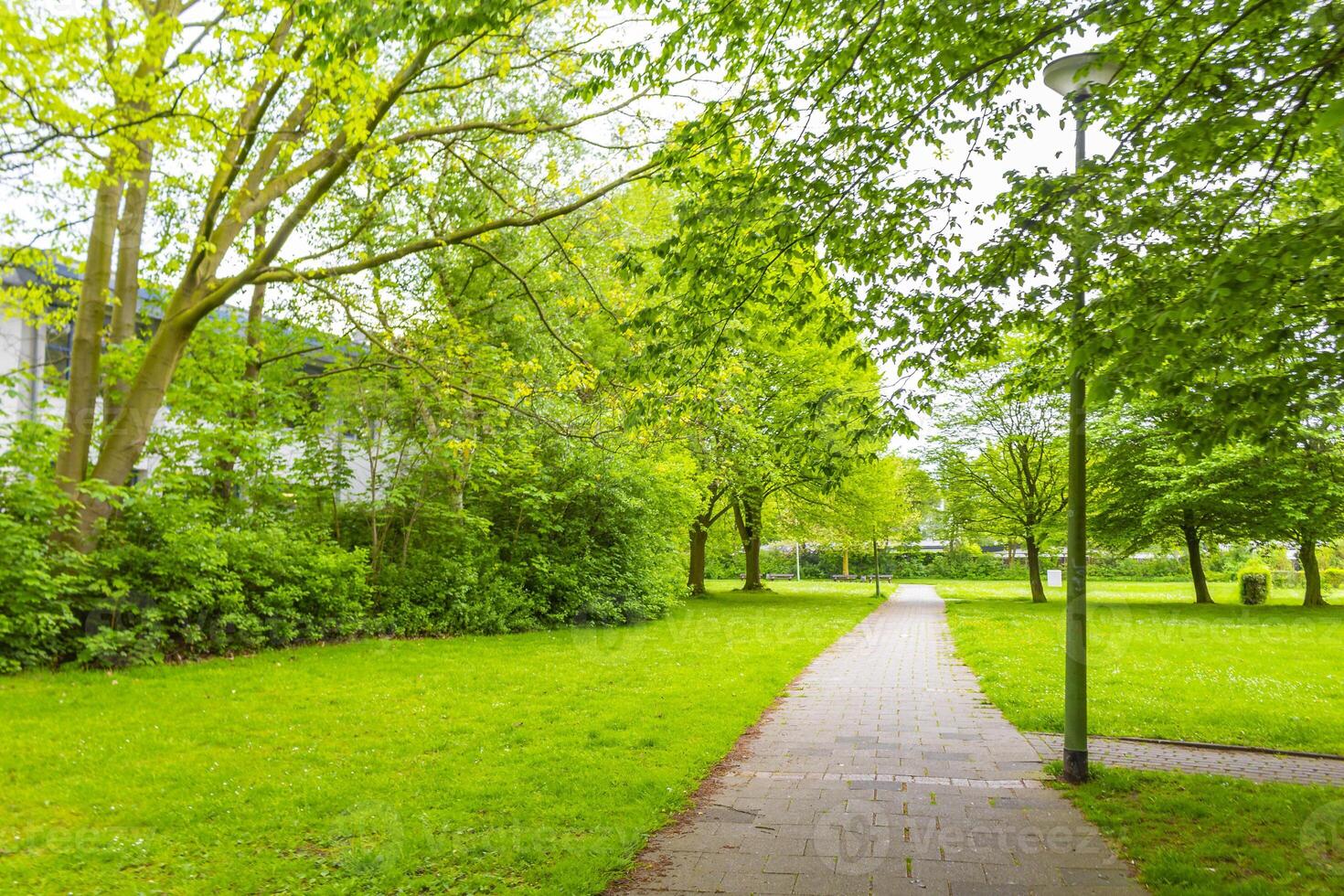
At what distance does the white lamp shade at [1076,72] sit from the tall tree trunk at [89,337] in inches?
455

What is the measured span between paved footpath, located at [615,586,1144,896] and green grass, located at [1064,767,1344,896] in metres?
0.21

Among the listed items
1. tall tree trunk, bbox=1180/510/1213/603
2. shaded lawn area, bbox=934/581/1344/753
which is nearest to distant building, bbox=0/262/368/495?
shaded lawn area, bbox=934/581/1344/753

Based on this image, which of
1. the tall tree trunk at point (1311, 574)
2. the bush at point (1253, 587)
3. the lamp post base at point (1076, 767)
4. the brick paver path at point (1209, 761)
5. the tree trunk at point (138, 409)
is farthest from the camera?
the bush at point (1253, 587)

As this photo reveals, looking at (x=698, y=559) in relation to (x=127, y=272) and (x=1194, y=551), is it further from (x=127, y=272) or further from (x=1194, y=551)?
(x=127, y=272)

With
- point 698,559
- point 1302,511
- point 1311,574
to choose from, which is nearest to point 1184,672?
point 1302,511

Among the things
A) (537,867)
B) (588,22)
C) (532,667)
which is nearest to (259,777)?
(537,867)

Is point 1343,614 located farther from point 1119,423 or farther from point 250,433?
point 250,433

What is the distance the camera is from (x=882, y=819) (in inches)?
216

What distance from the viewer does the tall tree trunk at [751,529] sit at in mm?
31453

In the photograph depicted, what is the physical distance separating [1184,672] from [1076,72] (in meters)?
9.62

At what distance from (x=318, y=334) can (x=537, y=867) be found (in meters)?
13.0

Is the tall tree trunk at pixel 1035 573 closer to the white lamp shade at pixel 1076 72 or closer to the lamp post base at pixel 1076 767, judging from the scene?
the lamp post base at pixel 1076 767

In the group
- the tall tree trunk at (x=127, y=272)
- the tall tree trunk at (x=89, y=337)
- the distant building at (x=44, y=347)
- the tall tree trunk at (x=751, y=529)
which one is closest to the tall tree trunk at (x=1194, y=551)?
the tall tree trunk at (x=751, y=529)

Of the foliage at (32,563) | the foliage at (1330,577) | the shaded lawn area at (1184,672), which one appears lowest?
the shaded lawn area at (1184,672)
